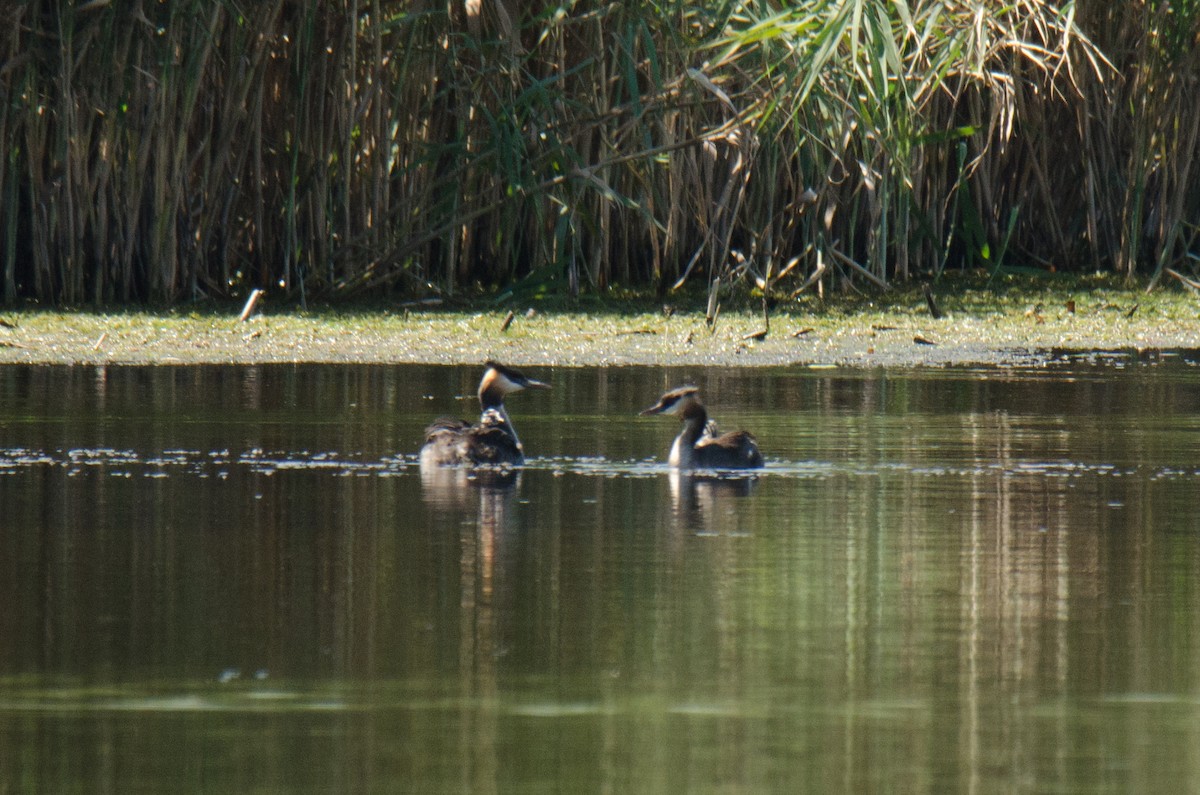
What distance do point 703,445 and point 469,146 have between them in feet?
23.4

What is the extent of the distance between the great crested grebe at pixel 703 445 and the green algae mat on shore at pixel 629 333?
138 inches

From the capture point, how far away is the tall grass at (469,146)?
44.5 feet

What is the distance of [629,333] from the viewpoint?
1296 cm

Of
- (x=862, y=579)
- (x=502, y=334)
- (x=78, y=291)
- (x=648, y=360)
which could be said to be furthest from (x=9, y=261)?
(x=862, y=579)

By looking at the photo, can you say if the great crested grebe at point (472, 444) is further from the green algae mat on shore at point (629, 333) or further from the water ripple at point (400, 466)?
the green algae mat on shore at point (629, 333)

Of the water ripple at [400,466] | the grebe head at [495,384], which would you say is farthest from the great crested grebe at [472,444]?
the grebe head at [495,384]

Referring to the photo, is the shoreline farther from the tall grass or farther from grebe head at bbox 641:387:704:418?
grebe head at bbox 641:387:704:418

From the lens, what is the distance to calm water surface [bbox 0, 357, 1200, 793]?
12.0 feet

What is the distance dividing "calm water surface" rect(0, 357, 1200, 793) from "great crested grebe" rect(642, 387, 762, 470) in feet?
0.31

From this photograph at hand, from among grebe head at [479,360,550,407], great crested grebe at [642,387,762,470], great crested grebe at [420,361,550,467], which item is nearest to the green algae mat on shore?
grebe head at [479,360,550,407]

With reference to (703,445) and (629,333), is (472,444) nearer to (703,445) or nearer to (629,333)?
(703,445)

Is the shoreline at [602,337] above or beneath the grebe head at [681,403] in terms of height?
above

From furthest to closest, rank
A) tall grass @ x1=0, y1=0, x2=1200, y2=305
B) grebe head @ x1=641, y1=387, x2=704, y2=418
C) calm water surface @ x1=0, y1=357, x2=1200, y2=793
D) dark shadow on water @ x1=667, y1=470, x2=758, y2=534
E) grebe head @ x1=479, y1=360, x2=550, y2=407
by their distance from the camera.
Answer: tall grass @ x1=0, y1=0, x2=1200, y2=305
grebe head @ x1=479, y1=360, x2=550, y2=407
grebe head @ x1=641, y1=387, x2=704, y2=418
dark shadow on water @ x1=667, y1=470, x2=758, y2=534
calm water surface @ x1=0, y1=357, x2=1200, y2=793

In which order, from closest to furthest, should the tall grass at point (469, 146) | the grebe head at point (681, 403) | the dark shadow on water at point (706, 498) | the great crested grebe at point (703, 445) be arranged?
the dark shadow on water at point (706, 498) < the great crested grebe at point (703, 445) < the grebe head at point (681, 403) < the tall grass at point (469, 146)
